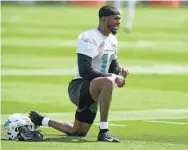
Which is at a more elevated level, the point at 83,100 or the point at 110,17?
the point at 110,17

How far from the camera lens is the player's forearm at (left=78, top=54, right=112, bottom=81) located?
12.4 m

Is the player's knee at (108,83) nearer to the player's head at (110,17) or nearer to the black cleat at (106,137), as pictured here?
the black cleat at (106,137)

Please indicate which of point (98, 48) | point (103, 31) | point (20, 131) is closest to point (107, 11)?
point (103, 31)

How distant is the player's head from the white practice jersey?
172 millimetres

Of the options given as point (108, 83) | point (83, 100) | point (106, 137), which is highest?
point (108, 83)

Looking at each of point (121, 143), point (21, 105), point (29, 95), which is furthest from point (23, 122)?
point (29, 95)

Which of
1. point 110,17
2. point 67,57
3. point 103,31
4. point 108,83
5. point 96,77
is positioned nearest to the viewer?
point 108,83

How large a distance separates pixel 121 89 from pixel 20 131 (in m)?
6.41

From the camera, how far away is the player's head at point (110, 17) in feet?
41.4

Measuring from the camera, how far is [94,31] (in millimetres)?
12727

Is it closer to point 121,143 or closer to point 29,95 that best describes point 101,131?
point 121,143

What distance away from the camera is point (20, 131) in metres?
12.5

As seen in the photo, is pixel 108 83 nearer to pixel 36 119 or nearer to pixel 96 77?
pixel 96 77

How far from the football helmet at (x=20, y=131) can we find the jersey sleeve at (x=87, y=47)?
3.94ft
